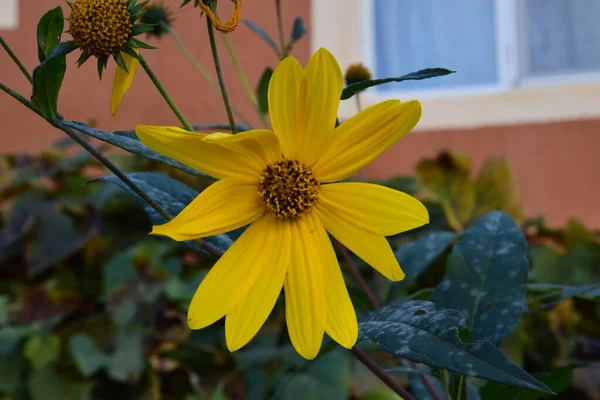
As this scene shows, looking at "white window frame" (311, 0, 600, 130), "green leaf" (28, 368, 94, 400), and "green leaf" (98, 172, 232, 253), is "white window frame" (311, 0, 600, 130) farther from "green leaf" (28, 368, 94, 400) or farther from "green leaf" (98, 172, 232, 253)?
"green leaf" (98, 172, 232, 253)

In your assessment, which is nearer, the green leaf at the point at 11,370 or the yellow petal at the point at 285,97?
Result: the yellow petal at the point at 285,97

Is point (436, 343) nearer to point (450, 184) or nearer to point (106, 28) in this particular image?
point (106, 28)

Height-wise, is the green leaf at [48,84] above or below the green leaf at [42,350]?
above

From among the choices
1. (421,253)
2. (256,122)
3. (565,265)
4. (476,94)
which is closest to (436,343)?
(421,253)

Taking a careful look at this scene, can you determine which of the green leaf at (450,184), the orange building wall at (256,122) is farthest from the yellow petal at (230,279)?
the orange building wall at (256,122)

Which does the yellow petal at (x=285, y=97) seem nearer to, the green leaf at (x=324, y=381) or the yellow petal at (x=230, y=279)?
the yellow petal at (x=230, y=279)

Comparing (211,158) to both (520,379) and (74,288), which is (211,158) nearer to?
(520,379)

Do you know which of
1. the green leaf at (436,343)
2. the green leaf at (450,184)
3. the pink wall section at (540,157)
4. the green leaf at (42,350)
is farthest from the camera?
the pink wall section at (540,157)
